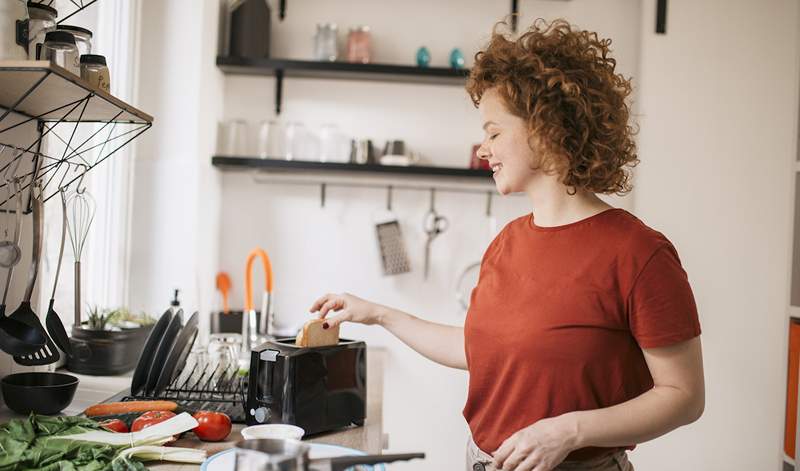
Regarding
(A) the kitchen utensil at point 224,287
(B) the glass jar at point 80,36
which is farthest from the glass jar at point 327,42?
(B) the glass jar at point 80,36

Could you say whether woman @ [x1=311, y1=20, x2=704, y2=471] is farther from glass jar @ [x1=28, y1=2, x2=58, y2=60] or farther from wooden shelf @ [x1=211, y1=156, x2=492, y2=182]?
wooden shelf @ [x1=211, y1=156, x2=492, y2=182]

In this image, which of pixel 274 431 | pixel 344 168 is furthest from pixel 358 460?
pixel 344 168

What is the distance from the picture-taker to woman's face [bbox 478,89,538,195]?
4.47 feet

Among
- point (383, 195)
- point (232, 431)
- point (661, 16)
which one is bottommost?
point (232, 431)

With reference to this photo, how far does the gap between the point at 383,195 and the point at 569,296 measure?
6.20 feet

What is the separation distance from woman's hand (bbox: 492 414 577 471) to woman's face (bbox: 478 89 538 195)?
46 centimetres

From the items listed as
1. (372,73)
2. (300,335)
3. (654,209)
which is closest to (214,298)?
(372,73)

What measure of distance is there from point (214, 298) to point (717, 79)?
91.2 inches

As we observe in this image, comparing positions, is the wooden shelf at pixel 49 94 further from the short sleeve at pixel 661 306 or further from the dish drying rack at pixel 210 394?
A: the short sleeve at pixel 661 306

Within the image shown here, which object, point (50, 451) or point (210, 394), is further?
point (210, 394)

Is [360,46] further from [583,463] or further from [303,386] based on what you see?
[583,463]

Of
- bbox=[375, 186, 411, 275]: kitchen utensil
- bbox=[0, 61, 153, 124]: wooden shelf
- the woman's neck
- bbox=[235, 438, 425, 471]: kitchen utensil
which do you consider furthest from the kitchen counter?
bbox=[375, 186, 411, 275]: kitchen utensil

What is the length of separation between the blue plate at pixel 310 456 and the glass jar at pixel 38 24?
2.96ft

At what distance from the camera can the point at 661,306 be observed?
1.18 m
